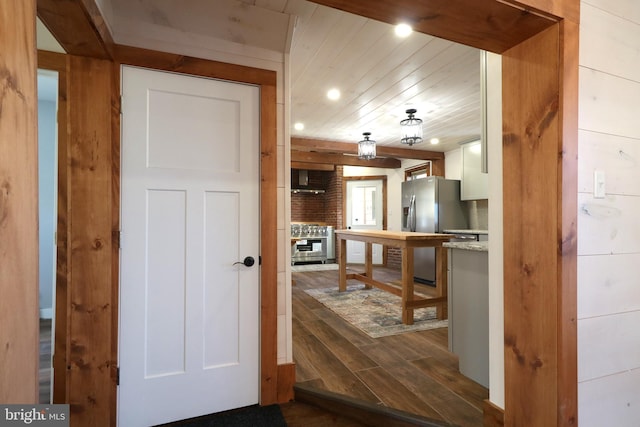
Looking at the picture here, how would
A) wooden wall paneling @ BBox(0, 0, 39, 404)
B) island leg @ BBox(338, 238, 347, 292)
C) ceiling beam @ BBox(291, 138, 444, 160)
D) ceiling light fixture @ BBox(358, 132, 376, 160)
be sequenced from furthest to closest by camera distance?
ceiling beam @ BBox(291, 138, 444, 160)
island leg @ BBox(338, 238, 347, 292)
ceiling light fixture @ BBox(358, 132, 376, 160)
wooden wall paneling @ BBox(0, 0, 39, 404)

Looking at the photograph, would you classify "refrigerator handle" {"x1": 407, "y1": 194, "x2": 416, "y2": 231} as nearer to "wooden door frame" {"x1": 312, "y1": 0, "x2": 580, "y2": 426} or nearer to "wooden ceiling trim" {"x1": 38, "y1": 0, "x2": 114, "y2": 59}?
"wooden door frame" {"x1": 312, "y1": 0, "x2": 580, "y2": 426}

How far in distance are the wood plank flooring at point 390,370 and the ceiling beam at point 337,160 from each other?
10.6 feet

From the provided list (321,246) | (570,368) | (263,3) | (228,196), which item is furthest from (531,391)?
(321,246)

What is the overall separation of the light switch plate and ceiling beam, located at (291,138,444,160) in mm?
3948

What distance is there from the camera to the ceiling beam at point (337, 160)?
5.55 meters

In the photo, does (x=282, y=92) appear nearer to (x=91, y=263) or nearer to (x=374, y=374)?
(x=91, y=263)

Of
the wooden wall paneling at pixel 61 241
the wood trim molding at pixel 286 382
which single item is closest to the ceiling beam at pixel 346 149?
the wooden wall paneling at pixel 61 241

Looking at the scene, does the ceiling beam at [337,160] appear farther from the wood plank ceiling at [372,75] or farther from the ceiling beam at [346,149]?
the wood plank ceiling at [372,75]

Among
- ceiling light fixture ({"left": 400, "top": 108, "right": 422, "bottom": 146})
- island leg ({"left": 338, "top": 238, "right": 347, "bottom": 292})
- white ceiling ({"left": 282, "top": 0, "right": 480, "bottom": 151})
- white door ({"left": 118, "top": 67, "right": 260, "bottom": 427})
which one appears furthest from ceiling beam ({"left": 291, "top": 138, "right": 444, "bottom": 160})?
white door ({"left": 118, "top": 67, "right": 260, "bottom": 427})

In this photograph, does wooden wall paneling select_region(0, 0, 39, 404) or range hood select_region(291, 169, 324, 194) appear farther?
range hood select_region(291, 169, 324, 194)

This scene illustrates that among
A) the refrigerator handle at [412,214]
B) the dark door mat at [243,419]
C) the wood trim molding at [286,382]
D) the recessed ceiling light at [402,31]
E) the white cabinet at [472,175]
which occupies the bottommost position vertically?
the dark door mat at [243,419]

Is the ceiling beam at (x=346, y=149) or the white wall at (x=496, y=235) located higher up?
the ceiling beam at (x=346, y=149)

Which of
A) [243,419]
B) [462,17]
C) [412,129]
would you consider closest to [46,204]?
[243,419]

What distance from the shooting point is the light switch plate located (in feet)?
3.79
